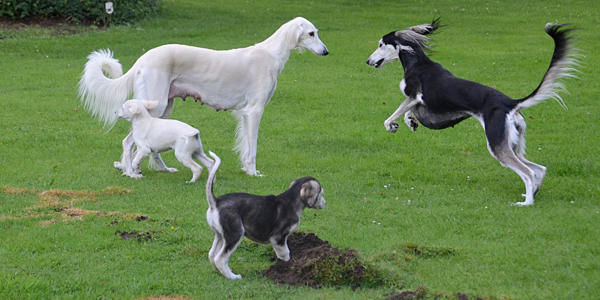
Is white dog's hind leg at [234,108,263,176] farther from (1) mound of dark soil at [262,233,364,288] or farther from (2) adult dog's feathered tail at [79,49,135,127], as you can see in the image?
(1) mound of dark soil at [262,233,364,288]

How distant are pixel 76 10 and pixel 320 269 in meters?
17.2

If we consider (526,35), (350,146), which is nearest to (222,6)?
(526,35)

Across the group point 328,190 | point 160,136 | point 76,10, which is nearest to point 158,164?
point 160,136

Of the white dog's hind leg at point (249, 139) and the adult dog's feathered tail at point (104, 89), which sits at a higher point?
the adult dog's feathered tail at point (104, 89)

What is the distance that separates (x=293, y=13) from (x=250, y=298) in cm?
1916

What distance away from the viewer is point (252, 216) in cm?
491

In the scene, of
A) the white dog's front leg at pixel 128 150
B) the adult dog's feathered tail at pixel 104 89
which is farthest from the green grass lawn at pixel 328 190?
the adult dog's feathered tail at pixel 104 89

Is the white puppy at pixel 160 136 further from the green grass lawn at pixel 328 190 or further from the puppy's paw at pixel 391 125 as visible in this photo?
the puppy's paw at pixel 391 125

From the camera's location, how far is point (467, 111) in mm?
7395

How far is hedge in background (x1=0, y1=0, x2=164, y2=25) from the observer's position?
18797 mm

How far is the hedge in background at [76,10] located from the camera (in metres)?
18.8

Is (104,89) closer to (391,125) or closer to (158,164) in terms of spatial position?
(158,164)

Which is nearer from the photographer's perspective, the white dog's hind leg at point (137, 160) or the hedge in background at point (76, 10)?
the white dog's hind leg at point (137, 160)

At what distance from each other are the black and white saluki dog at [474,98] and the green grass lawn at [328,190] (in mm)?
351
